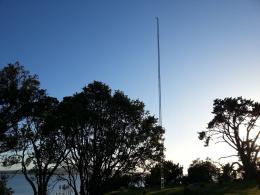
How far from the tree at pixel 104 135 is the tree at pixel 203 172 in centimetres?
2283

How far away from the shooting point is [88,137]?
145 feet

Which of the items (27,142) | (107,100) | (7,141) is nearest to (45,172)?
(27,142)

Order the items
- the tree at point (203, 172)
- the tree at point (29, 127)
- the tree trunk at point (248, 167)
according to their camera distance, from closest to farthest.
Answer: the tree at point (29, 127) < the tree trunk at point (248, 167) < the tree at point (203, 172)

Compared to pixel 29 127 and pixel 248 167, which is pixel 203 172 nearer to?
pixel 248 167

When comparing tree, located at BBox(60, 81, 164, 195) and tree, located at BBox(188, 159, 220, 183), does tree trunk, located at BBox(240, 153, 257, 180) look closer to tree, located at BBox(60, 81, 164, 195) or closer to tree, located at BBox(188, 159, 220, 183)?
tree, located at BBox(188, 159, 220, 183)

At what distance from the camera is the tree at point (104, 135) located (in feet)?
141

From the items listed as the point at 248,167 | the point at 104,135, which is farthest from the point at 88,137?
the point at 248,167

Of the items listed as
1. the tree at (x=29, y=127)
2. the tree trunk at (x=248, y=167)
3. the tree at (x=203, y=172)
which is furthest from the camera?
the tree at (x=203, y=172)

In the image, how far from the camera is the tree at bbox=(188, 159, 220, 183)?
64.7 metres

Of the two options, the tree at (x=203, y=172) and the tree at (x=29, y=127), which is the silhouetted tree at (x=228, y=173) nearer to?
the tree at (x=203, y=172)

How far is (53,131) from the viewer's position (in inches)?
1703

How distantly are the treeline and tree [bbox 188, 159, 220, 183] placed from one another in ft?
74.1

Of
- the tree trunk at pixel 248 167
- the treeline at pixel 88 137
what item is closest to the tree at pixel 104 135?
the treeline at pixel 88 137

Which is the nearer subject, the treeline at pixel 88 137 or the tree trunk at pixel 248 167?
the treeline at pixel 88 137
